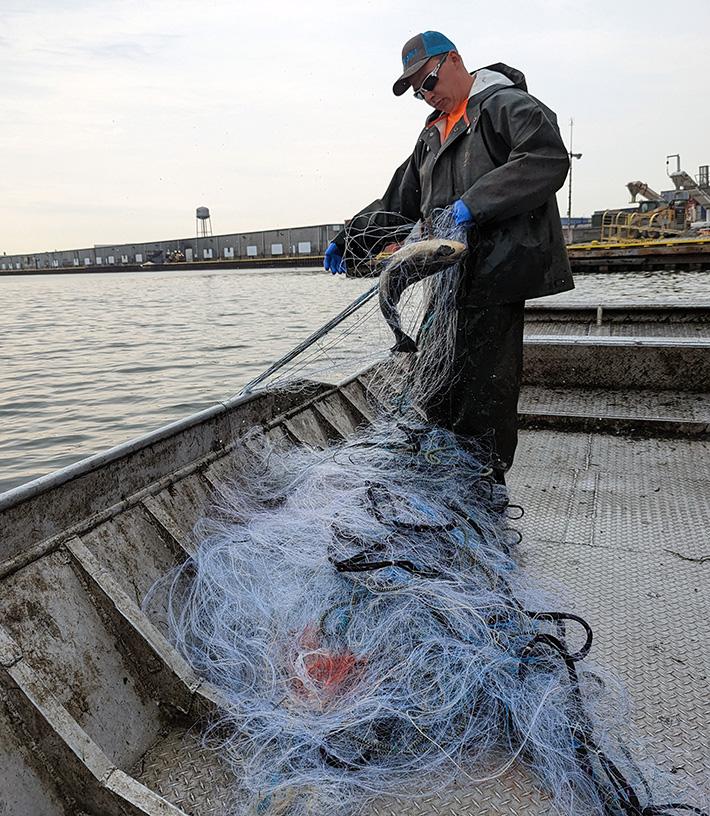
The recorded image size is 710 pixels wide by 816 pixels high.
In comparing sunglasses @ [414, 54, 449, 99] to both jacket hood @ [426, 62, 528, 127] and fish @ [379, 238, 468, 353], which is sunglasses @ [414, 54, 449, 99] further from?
fish @ [379, 238, 468, 353]

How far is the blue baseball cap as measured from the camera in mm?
2740

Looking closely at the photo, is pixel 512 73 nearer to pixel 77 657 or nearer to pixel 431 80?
pixel 431 80

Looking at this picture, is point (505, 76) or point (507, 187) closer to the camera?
point (507, 187)

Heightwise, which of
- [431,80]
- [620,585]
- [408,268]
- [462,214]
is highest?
[431,80]

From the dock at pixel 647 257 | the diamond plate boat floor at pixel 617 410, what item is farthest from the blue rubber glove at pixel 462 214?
the dock at pixel 647 257

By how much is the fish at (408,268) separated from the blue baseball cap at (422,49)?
0.71 metres

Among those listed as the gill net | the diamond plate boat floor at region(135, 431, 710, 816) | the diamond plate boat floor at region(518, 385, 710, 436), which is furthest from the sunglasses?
the diamond plate boat floor at region(518, 385, 710, 436)

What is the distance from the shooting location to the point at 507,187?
258cm

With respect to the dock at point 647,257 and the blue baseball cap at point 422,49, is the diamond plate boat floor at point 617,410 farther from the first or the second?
the dock at point 647,257

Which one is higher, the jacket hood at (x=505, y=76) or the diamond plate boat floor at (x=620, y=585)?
the jacket hood at (x=505, y=76)

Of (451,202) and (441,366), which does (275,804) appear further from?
(451,202)

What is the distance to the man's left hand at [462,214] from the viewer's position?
2.59 m

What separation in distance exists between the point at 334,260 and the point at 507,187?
1.14m

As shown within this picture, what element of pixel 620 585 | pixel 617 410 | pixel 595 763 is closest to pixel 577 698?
pixel 595 763
